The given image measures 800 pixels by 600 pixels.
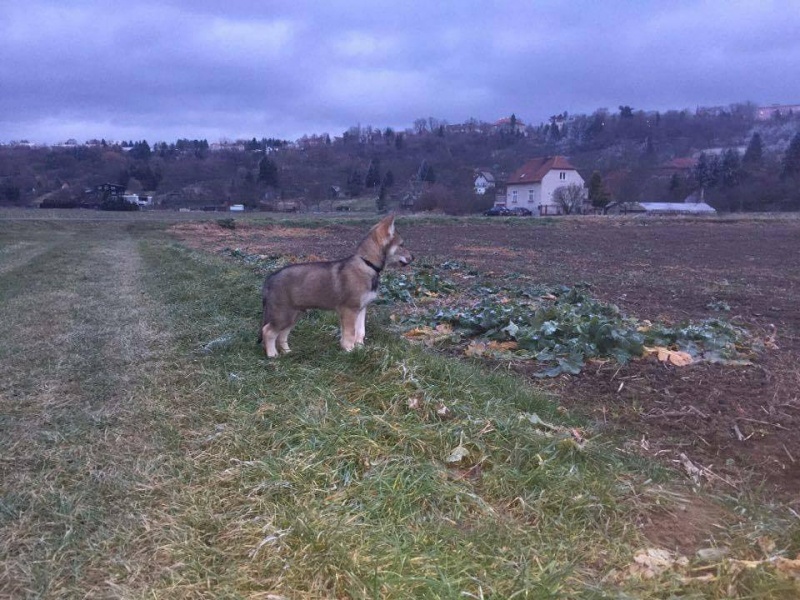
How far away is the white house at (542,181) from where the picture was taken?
96537 mm

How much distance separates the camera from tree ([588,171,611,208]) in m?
87.3

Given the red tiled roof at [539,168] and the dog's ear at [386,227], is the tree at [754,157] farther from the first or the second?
the dog's ear at [386,227]

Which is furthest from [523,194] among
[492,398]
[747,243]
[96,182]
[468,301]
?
[492,398]

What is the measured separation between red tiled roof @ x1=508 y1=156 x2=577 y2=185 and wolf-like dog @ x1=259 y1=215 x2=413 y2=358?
3665 inches

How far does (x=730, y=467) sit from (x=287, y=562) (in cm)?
357

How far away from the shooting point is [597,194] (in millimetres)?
88312

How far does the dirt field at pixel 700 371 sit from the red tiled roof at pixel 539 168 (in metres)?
68.9

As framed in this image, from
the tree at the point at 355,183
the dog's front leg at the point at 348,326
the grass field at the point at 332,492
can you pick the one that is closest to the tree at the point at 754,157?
the tree at the point at 355,183

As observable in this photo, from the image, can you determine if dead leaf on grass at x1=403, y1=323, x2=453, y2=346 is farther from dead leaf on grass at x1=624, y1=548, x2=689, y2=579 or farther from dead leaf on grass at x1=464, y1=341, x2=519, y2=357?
dead leaf on grass at x1=624, y1=548, x2=689, y2=579

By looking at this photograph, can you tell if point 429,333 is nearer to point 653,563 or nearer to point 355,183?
point 653,563

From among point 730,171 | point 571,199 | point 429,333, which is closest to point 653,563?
point 429,333

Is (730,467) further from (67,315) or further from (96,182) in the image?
(96,182)

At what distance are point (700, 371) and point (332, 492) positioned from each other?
16.5 feet

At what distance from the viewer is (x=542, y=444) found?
15.6ft
